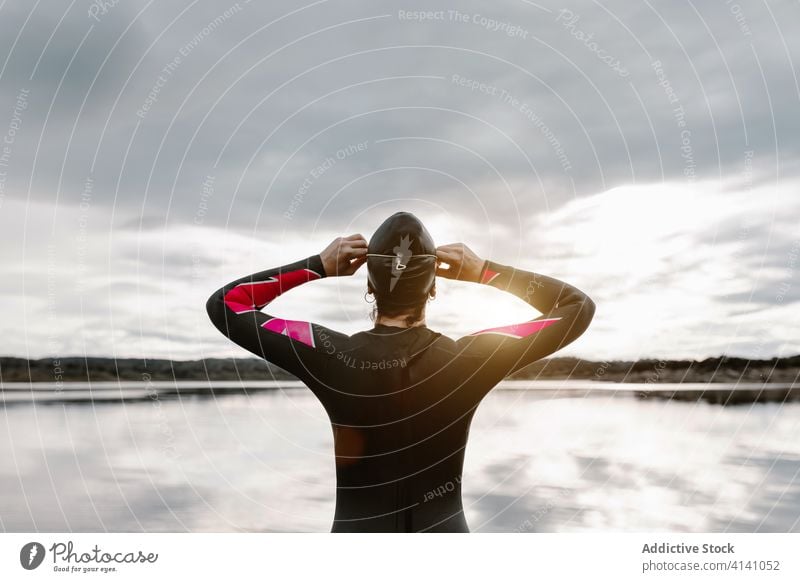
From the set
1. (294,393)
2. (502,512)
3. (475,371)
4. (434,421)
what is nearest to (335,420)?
(434,421)

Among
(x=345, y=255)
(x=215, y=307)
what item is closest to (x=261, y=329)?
(x=215, y=307)

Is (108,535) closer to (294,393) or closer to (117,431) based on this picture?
(117,431)

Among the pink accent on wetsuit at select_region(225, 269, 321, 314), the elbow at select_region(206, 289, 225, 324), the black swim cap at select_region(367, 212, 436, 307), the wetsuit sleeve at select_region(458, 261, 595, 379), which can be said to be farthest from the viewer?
the pink accent on wetsuit at select_region(225, 269, 321, 314)

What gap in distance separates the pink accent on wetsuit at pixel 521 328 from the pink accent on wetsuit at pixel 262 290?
4.33 ft

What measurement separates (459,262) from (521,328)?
0.75m

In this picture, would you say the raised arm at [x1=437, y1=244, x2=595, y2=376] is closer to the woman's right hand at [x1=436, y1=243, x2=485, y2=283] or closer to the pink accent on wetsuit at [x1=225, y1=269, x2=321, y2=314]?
the woman's right hand at [x1=436, y1=243, x2=485, y2=283]

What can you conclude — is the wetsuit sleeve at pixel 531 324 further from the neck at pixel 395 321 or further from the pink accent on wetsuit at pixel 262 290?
the pink accent on wetsuit at pixel 262 290

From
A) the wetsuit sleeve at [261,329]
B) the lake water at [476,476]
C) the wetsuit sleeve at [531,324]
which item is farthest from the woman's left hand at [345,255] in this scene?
the lake water at [476,476]

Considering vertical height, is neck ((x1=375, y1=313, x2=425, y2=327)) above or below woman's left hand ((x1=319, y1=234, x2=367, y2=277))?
below

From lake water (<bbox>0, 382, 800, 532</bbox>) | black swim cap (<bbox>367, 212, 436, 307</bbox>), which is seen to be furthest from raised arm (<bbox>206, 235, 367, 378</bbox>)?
lake water (<bbox>0, 382, 800, 532</bbox>)

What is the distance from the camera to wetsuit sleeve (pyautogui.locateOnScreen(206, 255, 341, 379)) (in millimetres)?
3783

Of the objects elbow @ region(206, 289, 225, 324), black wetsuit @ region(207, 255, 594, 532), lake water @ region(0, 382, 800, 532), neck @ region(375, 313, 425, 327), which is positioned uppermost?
elbow @ region(206, 289, 225, 324)

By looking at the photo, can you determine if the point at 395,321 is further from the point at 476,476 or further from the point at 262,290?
the point at 476,476

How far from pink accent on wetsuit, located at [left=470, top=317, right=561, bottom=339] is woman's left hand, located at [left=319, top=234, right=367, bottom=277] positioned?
0.94m
